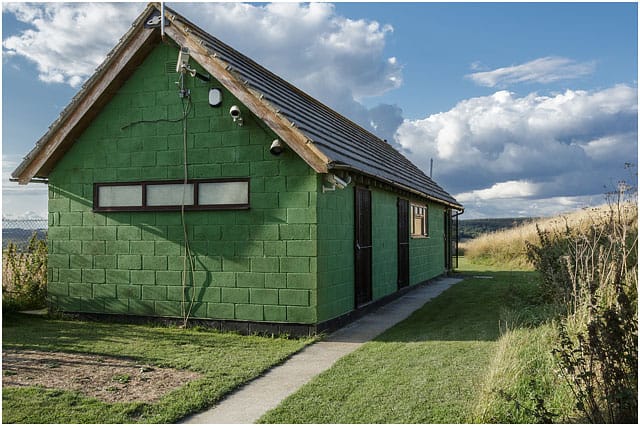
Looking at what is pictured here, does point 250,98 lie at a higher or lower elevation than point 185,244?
higher

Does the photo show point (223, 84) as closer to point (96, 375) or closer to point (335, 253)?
point (335, 253)

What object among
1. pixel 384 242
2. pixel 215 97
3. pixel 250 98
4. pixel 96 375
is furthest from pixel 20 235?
pixel 384 242

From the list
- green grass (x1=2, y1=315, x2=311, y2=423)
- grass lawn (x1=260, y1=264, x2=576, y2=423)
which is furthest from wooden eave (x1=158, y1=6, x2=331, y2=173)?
grass lawn (x1=260, y1=264, x2=576, y2=423)

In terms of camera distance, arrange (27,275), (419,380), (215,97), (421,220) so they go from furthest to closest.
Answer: (421,220) < (27,275) < (215,97) < (419,380)

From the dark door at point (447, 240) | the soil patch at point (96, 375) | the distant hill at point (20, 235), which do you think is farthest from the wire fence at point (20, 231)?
the dark door at point (447, 240)

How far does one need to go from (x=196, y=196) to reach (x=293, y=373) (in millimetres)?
4076

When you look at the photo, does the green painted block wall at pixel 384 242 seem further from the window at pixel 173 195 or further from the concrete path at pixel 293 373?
the window at pixel 173 195

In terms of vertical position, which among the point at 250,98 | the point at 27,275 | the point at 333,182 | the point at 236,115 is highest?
the point at 250,98

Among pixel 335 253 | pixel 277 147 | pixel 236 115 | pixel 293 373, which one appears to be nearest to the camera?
pixel 293 373

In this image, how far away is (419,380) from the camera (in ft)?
21.2

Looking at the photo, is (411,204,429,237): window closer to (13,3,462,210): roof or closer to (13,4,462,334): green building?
(13,3,462,210): roof

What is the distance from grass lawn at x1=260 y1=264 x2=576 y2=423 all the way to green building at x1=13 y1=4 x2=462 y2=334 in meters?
1.64

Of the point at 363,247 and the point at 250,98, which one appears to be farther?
the point at 363,247

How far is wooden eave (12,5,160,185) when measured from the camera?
10047mm
